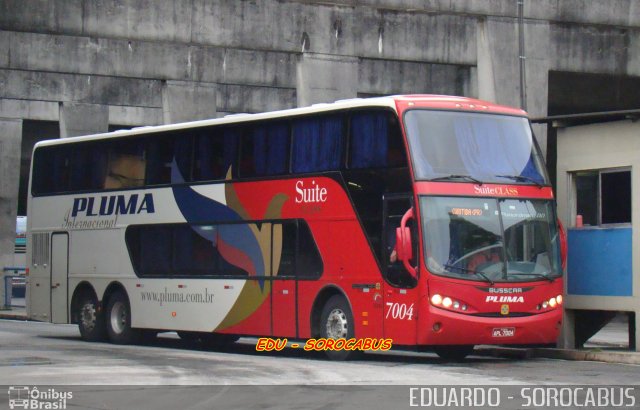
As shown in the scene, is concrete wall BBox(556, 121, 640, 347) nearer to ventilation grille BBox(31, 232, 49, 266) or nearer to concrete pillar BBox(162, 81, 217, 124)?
ventilation grille BBox(31, 232, 49, 266)

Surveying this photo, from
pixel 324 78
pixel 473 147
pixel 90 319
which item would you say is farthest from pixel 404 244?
pixel 324 78

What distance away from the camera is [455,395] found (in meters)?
15.9

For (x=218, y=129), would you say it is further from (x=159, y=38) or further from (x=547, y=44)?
(x=547, y=44)

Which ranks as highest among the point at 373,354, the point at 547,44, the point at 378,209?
the point at 547,44

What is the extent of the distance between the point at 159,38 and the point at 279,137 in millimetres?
9292

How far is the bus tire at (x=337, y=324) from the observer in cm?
2191

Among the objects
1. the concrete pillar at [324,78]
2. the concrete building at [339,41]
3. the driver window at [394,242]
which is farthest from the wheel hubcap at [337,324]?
the concrete pillar at [324,78]

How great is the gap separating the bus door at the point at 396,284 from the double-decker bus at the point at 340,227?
1.0 inches

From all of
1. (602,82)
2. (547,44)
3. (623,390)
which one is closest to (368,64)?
(602,82)

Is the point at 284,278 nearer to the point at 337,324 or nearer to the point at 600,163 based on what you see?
the point at 337,324

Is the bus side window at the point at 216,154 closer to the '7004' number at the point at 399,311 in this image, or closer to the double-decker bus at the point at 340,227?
the double-decker bus at the point at 340,227

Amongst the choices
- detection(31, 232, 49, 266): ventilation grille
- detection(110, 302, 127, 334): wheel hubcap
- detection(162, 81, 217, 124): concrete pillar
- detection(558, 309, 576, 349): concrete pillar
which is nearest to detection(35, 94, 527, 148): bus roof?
detection(558, 309, 576, 349): concrete pillar

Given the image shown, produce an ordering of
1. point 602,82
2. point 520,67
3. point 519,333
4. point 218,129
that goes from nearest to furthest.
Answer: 1. point 519,333
2. point 218,129
3. point 520,67
4. point 602,82

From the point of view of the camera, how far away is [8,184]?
47250 mm
